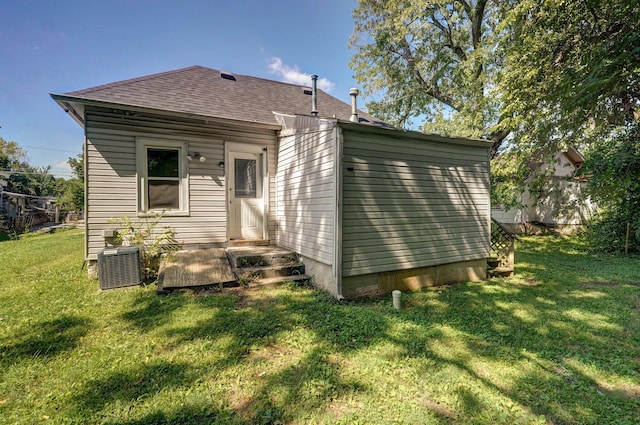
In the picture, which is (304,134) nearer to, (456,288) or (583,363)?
(456,288)

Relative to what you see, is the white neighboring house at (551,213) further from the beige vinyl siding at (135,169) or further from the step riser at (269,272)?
the beige vinyl siding at (135,169)

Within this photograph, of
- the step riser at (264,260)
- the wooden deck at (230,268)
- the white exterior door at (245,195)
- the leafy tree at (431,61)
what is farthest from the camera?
the leafy tree at (431,61)

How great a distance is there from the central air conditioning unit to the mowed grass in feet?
0.87

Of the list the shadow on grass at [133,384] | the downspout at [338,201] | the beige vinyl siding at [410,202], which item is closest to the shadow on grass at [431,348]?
the shadow on grass at [133,384]

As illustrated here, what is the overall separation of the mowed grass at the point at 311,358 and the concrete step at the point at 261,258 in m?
0.78

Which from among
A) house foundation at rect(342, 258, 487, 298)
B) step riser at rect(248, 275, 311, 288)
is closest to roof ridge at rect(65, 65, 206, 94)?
step riser at rect(248, 275, 311, 288)

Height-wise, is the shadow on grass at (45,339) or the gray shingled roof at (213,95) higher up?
the gray shingled roof at (213,95)

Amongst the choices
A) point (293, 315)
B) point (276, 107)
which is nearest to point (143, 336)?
point (293, 315)

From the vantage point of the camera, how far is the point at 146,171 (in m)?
5.53

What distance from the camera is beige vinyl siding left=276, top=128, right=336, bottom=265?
4485 mm

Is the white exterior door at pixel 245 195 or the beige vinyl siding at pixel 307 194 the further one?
the white exterior door at pixel 245 195

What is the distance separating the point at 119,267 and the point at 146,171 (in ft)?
6.51

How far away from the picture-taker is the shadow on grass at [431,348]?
83.7 inches

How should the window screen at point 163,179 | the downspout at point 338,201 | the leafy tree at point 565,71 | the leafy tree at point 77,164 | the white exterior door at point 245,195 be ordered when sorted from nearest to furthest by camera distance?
the leafy tree at point 565,71, the downspout at point 338,201, the window screen at point 163,179, the white exterior door at point 245,195, the leafy tree at point 77,164
